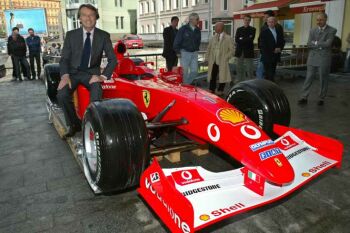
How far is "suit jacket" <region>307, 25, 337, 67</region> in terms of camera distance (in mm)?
6320

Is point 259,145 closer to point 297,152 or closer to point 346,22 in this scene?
point 297,152

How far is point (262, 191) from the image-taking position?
244 cm

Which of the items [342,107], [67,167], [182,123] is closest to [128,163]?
[182,123]

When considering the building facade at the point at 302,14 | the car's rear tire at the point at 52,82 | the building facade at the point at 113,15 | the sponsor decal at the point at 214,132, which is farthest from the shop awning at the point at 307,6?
the building facade at the point at 113,15

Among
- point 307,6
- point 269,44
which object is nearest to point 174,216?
point 269,44

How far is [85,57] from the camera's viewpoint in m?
4.02

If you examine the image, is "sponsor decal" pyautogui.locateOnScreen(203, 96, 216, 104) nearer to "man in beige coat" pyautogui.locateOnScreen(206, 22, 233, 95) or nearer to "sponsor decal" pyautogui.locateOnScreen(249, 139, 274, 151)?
"sponsor decal" pyautogui.locateOnScreen(249, 139, 274, 151)

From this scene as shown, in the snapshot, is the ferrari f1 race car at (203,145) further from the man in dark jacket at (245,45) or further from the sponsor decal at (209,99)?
the man in dark jacket at (245,45)

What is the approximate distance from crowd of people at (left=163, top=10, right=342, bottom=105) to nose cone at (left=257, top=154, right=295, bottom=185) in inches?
179

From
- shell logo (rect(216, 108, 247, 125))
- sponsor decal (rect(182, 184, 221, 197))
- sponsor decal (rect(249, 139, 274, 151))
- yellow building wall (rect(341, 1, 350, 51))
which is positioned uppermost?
yellow building wall (rect(341, 1, 350, 51))

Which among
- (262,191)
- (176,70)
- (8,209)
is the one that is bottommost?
(8,209)

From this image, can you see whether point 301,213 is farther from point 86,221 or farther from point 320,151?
point 86,221

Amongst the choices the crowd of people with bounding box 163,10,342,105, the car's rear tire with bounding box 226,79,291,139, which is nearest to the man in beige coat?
the crowd of people with bounding box 163,10,342,105

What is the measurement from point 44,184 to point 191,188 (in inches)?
71.7
